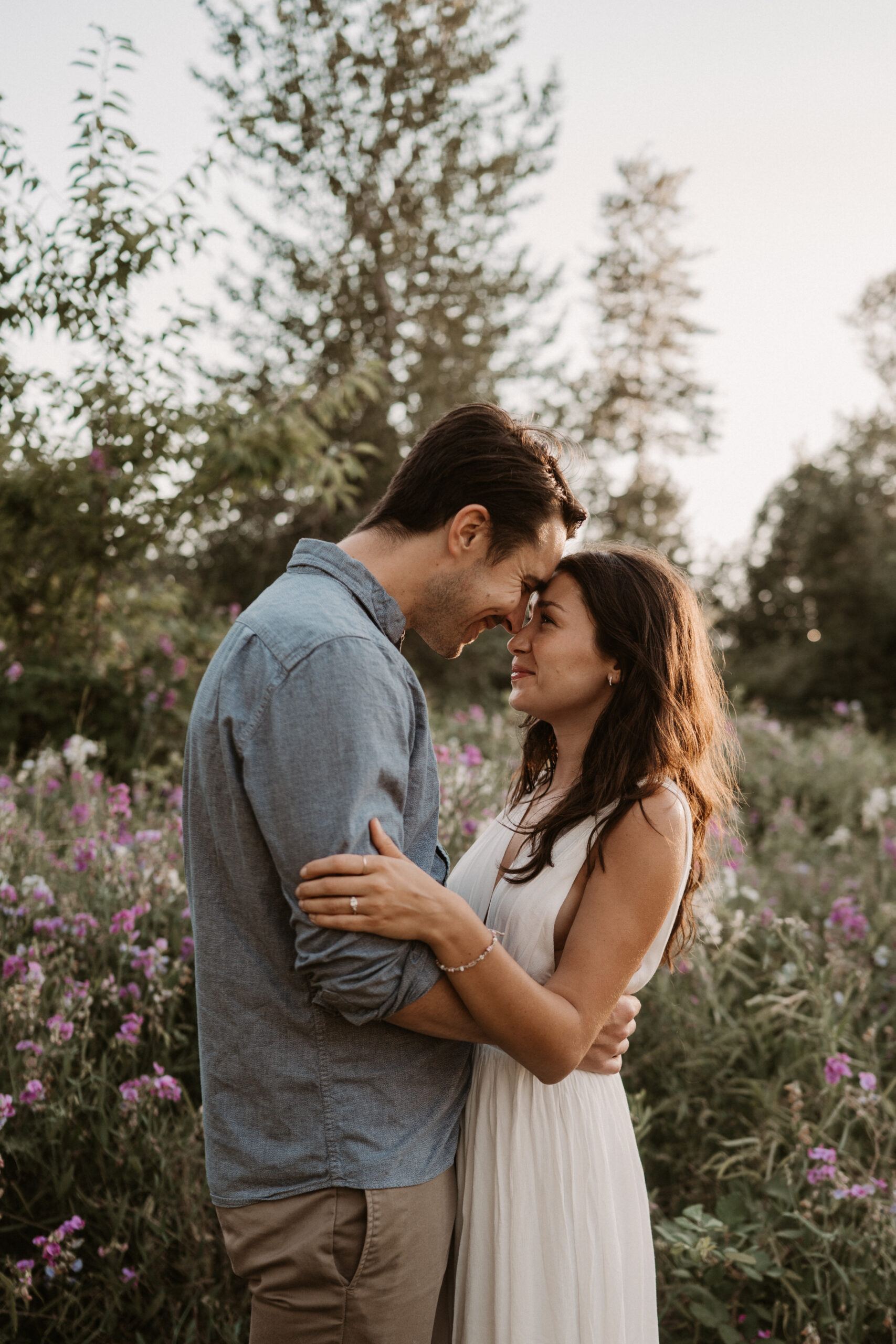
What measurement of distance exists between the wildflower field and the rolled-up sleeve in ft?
4.35

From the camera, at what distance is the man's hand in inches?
75.0

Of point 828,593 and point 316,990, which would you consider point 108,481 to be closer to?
point 316,990

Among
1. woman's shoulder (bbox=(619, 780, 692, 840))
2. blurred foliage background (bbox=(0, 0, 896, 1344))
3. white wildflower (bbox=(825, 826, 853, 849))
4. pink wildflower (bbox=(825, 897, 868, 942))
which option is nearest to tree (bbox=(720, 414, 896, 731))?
blurred foliage background (bbox=(0, 0, 896, 1344))

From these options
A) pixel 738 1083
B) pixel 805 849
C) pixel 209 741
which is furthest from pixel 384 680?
pixel 805 849

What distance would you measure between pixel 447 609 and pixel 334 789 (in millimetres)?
610

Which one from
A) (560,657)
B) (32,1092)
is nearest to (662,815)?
(560,657)

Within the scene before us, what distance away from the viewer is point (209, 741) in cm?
144

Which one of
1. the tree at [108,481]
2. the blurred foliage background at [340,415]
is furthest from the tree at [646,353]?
the tree at [108,481]

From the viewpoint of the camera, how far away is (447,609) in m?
1.85

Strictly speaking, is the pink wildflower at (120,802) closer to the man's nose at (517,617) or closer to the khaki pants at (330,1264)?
the man's nose at (517,617)

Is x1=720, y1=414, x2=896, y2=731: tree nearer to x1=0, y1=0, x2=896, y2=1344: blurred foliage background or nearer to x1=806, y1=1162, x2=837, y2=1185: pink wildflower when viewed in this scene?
x1=0, y1=0, x2=896, y2=1344: blurred foliage background

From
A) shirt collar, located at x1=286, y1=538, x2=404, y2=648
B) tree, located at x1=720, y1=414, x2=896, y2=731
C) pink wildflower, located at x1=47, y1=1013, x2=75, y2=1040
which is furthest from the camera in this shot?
tree, located at x1=720, y1=414, x2=896, y2=731

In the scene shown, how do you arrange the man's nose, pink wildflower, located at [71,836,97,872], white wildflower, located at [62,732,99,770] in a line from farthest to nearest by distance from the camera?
white wildflower, located at [62,732,99,770] < pink wildflower, located at [71,836,97,872] < the man's nose

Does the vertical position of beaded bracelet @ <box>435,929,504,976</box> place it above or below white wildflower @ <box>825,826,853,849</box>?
below
